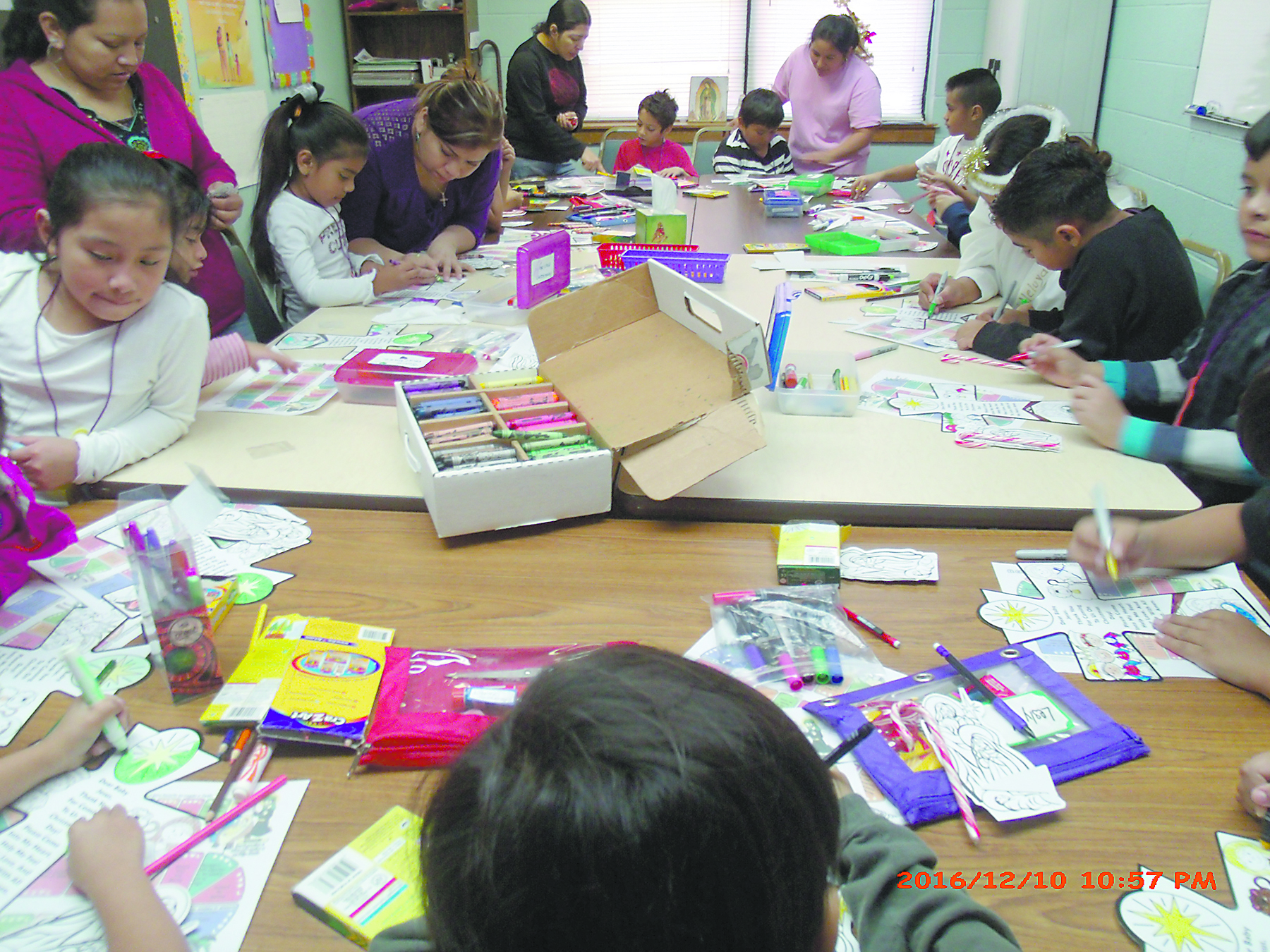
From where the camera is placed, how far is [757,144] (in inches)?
174

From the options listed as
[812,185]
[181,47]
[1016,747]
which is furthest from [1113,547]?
[181,47]

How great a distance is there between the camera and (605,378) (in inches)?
54.7

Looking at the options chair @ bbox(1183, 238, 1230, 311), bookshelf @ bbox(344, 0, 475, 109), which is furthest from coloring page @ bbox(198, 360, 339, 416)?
bookshelf @ bbox(344, 0, 475, 109)

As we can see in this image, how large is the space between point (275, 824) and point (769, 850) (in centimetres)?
49

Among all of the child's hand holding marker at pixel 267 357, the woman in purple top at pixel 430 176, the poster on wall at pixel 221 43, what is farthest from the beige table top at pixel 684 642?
the poster on wall at pixel 221 43

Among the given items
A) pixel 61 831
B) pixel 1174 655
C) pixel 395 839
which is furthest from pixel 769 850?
pixel 1174 655

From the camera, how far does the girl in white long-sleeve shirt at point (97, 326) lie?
1273 mm

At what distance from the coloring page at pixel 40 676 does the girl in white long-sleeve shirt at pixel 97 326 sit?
384mm

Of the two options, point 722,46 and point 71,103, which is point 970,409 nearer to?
point 71,103

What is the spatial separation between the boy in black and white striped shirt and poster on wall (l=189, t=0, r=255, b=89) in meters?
2.25

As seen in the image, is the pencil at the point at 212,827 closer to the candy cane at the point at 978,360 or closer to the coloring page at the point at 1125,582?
the coloring page at the point at 1125,582

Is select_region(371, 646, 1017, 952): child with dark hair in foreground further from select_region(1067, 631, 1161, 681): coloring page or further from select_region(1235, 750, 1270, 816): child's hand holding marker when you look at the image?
select_region(1067, 631, 1161, 681): coloring page

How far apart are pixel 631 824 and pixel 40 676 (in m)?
0.79

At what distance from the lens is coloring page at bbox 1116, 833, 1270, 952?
2.14 feet
